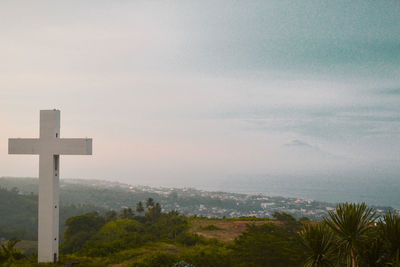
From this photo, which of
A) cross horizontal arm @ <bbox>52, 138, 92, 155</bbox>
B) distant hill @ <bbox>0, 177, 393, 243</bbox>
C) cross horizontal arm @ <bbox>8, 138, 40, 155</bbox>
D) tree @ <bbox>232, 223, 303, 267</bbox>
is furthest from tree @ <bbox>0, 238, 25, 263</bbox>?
distant hill @ <bbox>0, 177, 393, 243</bbox>

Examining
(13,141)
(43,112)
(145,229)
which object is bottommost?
(145,229)

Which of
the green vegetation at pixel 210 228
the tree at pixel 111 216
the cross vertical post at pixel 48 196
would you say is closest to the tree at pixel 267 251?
the green vegetation at pixel 210 228

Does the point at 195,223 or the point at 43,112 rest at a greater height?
the point at 43,112

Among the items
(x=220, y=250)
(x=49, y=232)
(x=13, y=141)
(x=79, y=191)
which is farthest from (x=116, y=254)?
(x=79, y=191)

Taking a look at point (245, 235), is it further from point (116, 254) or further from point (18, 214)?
point (18, 214)

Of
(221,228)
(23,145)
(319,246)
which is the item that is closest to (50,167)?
(23,145)

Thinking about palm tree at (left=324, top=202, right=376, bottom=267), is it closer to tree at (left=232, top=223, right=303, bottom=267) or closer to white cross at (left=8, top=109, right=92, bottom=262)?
tree at (left=232, top=223, right=303, bottom=267)
